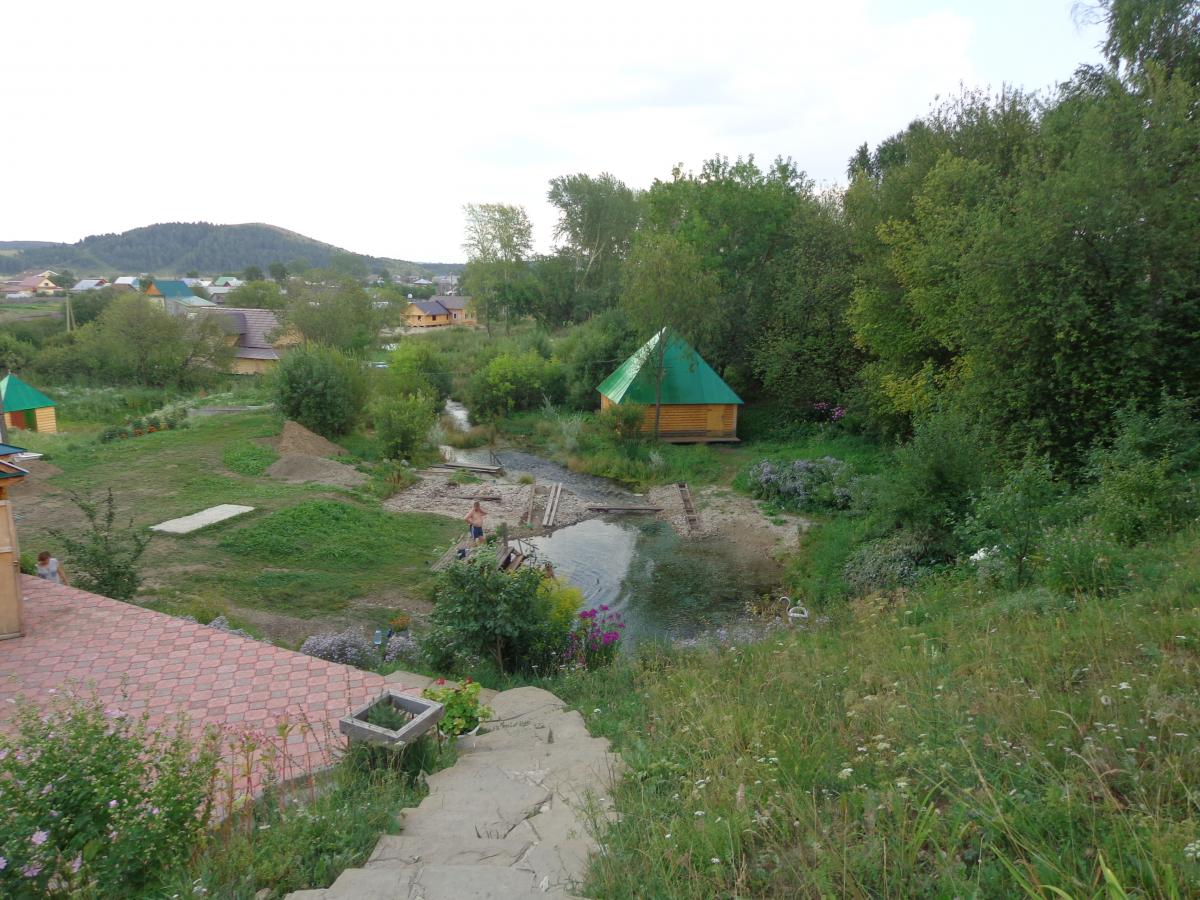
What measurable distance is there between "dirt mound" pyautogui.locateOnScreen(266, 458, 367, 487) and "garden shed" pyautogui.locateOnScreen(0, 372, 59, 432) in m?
12.9

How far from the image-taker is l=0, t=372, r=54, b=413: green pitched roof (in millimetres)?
23602

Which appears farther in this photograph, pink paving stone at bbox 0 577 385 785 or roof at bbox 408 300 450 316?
roof at bbox 408 300 450 316

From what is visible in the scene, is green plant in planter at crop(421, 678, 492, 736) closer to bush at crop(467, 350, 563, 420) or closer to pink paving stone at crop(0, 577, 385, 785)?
pink paving stone at crop(0, 577, 385, 785)

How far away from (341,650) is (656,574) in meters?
6.23

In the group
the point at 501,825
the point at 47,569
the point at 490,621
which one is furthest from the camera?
the point at 47,569

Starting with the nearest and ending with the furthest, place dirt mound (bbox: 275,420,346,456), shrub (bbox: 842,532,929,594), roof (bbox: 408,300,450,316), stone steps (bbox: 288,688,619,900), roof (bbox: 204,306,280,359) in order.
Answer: stone steps (bbox: 288,688,619,900), shrub (bbox: 842,532,929,594), dirt mound (bbox: 275,420,346,456), roof (bbox: 204,306,280,359), roof (bbox: 408,300,450,316)

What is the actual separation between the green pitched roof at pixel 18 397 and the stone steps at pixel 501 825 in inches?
1036

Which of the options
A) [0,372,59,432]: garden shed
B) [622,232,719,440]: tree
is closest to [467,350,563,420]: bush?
[622,232,719,440]: tree

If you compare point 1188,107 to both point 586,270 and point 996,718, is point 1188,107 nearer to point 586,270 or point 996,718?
point 996,718

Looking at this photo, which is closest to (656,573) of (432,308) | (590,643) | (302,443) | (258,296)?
(590,643)

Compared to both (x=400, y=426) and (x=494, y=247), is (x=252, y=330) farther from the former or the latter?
(x=400, y=426)

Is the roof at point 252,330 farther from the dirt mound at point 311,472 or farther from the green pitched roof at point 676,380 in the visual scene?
the green pitched roof at point 676,380

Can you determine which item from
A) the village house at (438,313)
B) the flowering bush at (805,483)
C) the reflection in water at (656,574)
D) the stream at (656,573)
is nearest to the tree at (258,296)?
the village house at (438,313)

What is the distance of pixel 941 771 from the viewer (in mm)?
2953
